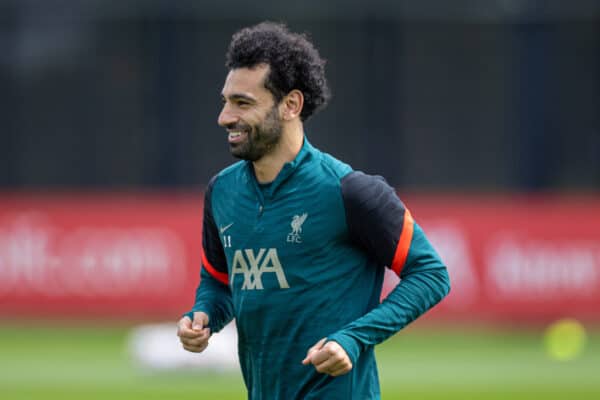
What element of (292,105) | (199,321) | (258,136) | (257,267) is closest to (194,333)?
(199,321)

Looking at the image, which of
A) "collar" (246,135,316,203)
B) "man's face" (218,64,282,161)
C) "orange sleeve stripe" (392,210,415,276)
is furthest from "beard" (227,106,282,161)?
"orange sleeve stripe" (392,210,415,276)

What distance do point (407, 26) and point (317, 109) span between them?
1384 cm

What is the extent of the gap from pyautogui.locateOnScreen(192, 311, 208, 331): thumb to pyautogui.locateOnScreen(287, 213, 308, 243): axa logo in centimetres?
51

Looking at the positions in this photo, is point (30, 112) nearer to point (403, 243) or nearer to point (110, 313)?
point (110, 313)

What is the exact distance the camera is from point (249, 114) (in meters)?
4.77

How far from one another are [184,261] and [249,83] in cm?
1046

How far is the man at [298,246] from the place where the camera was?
4.66 m

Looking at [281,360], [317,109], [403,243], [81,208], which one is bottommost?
[81,208]

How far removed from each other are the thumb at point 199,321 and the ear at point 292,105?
0.85 meters

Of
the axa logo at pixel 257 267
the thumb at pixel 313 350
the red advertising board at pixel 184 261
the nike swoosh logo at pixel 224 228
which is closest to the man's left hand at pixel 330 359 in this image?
the thumb at pixel 313 350

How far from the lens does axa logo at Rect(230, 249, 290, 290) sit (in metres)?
4.74

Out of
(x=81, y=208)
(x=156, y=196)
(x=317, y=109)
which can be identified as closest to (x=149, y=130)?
(x=156, y=196)

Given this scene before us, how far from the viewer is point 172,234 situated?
1534 centimetres

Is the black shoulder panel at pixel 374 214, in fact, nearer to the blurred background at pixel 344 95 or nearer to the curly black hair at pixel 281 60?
the curly black hair at pixel 281 60
